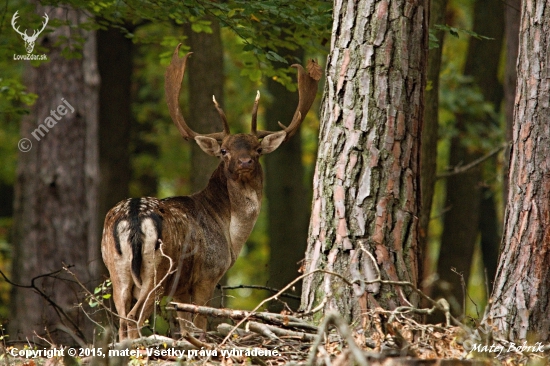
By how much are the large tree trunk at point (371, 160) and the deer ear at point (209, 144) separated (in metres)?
2.77

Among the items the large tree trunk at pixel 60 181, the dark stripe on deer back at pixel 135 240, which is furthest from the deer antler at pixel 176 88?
the large tree trunk at pixel 60 181

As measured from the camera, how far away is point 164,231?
715cm

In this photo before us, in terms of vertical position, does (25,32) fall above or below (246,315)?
above

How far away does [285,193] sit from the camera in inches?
540

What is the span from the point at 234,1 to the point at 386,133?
288 centimetres

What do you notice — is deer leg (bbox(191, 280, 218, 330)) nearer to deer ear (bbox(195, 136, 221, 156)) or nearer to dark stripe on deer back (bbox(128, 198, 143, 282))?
dark stripe on deer back (bbox(128, 198, 143, 282))

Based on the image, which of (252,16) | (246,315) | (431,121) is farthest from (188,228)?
(431,121)

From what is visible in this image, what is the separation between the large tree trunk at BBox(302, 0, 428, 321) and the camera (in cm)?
593

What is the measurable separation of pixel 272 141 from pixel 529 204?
341cm

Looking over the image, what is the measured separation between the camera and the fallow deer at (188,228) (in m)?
6.98

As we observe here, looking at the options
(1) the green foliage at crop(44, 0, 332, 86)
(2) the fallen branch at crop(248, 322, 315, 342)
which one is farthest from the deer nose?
(2) the fallen branch at crop(248, 322, 315, 342)

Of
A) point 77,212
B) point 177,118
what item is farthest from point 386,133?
point 77,212

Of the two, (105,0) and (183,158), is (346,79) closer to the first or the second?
(105,0)

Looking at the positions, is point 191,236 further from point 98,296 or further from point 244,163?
point 98,296
